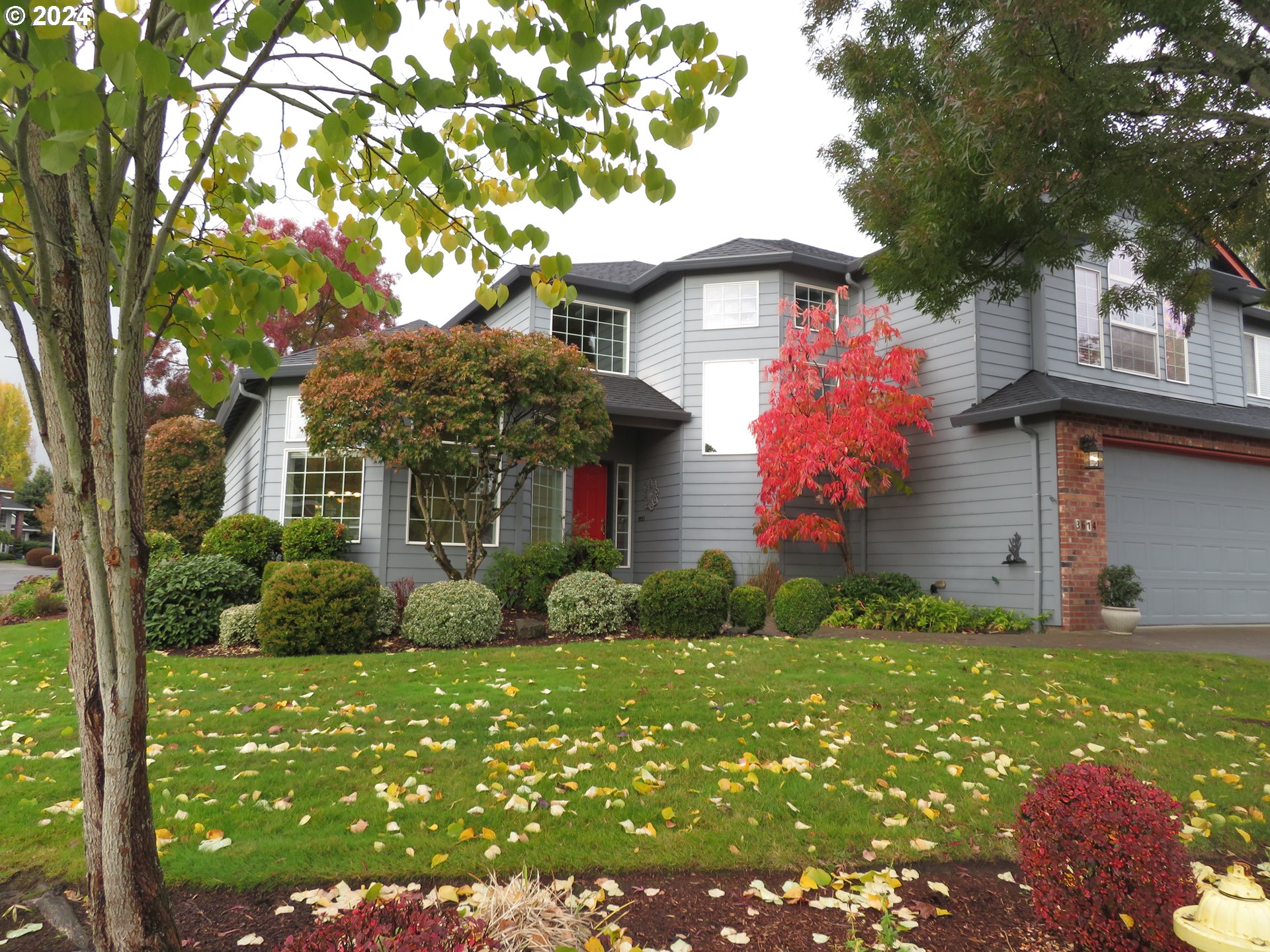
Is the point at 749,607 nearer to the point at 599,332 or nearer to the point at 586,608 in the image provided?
the point at 586,608

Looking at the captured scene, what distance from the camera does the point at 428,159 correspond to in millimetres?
2398

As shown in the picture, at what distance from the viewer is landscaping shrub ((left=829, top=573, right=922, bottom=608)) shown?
38.8 ft

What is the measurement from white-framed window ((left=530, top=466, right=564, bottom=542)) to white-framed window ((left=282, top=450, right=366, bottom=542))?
2719 mm

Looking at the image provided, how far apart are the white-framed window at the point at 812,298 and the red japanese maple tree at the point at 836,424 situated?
926mm

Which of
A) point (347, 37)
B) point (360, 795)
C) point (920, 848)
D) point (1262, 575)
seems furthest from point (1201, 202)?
point (1262, 575)

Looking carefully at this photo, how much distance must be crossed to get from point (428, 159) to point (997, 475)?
35.0ft

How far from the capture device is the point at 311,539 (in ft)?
36.5

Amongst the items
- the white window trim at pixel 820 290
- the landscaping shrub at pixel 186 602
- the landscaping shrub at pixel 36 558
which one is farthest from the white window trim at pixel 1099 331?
the landscaping shrub at pixel 36 558

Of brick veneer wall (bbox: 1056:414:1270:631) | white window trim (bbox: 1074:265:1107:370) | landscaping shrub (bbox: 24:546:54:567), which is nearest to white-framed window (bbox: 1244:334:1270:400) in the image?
white window trim (bbox: 1074:265:1107:370)

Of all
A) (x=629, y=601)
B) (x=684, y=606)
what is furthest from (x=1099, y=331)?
(x=629, y=601)

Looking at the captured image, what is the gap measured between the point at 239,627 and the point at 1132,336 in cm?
1354

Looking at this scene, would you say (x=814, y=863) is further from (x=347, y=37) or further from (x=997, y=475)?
(x=997, y=475)

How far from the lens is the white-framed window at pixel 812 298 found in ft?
44.7

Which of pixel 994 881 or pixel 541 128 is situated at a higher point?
pixel 541 128
